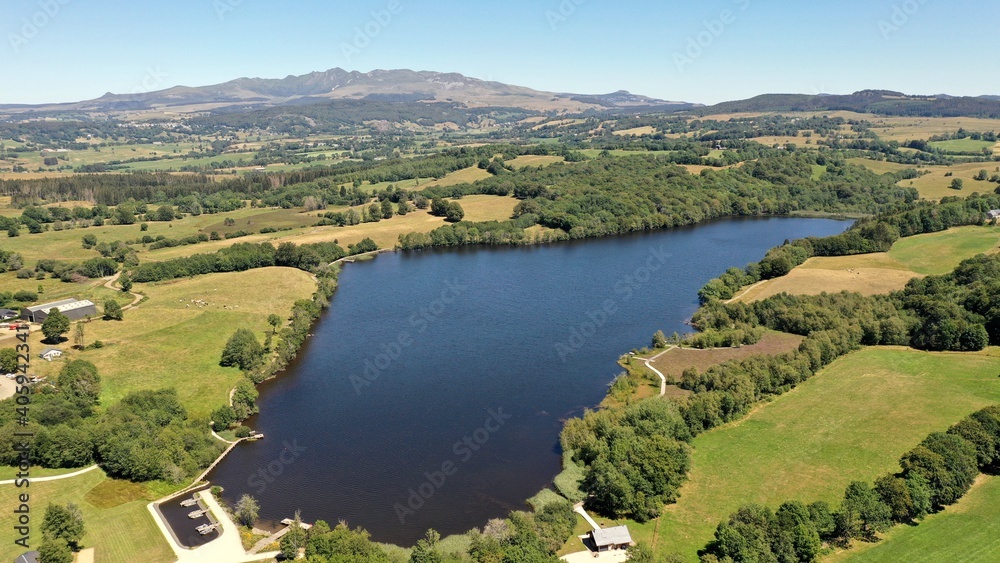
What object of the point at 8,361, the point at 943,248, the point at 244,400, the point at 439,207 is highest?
the point at 943,248

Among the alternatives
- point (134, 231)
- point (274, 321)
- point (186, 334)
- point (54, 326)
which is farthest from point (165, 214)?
point (186, 334)

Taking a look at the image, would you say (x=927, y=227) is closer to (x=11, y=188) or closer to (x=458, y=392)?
(x=458, y=392)

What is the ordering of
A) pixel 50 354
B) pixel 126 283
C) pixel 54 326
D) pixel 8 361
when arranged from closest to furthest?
pixel 8 361
pixel 50 354
pixel 54 326
pixel 126 283

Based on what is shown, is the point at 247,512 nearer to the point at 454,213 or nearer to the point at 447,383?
the point at 447,383

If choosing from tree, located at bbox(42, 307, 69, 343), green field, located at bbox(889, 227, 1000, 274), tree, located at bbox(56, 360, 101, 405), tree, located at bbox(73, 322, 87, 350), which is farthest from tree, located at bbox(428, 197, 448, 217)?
tree, located at bbox(56, 360, 101, 405)

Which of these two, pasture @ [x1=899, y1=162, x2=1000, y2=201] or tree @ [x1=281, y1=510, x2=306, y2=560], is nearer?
tree @ [x1=281, y1=510, x2=306, y2=560]

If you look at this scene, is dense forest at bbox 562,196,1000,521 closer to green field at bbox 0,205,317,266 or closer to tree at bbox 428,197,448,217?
tree at bbox 428,197,448,217

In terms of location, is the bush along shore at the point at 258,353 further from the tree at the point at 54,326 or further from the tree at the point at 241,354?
the tree at the point at 54,326
